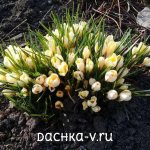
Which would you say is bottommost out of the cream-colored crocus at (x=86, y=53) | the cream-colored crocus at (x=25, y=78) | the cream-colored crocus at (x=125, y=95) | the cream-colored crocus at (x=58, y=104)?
the cream-colored crocus at (x=58, y=104)

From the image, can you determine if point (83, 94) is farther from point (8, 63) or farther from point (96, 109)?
point (8, 63)

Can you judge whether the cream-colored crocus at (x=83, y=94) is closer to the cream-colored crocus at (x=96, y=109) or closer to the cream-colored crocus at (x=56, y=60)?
the cream-colored crocus at (x=96, y=109)

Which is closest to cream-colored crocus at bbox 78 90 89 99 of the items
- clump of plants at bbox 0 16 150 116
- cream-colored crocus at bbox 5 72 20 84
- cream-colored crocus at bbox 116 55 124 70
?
clump of plants at bbox 0 16 150 116

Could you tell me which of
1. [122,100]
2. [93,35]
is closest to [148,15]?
[93,35]

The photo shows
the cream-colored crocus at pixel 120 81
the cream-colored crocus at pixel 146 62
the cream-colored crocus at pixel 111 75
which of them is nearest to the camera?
the cream-colored crocus at pixel 111 75

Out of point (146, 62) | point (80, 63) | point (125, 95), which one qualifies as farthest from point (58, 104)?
point (146, 62)

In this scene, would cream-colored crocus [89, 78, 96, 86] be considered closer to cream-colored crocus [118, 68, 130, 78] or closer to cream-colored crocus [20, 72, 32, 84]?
cream-colored crocus [118, 68, 130, 78]

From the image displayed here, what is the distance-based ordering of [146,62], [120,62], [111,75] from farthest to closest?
[146,62], [120,62], [111,75]

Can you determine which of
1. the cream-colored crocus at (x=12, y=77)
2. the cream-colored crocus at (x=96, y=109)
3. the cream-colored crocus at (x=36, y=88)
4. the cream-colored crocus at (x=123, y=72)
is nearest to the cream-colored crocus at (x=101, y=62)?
the cream-colored crocus at (x=123, y=72)
